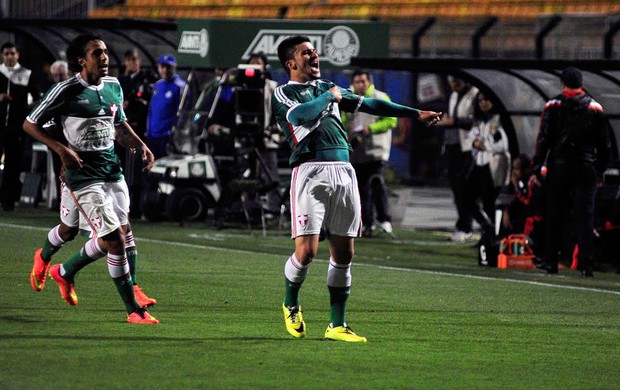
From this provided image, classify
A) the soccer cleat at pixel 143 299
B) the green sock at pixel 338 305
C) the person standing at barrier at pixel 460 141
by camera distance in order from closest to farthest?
the green sock at pixel 338 305 < the soccer cleat at pixel 143 299 < the person standing at barrier at pixel 460 141

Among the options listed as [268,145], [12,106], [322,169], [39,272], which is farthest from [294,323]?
[12,106]

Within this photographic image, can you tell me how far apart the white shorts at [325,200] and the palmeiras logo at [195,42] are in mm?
12804

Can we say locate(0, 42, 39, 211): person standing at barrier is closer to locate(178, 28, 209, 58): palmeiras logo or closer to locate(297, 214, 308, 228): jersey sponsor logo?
locate(178, 28, 209, 58): palmeiras logo

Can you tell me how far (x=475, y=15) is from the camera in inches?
1219

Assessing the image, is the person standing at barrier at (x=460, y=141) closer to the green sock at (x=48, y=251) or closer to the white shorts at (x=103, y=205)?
the green sock at (x=48, y=251)

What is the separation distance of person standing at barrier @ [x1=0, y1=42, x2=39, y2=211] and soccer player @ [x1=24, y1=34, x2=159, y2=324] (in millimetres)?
10239

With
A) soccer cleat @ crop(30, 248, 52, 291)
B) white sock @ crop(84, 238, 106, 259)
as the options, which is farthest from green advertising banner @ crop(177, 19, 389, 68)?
white sock @ crop(84, 238, 106, 259)

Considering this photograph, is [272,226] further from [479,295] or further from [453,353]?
[453,353]

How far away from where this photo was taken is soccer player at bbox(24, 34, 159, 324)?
10.3m

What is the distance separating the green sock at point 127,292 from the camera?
404 inches

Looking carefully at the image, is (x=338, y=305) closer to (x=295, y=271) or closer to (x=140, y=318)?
(x=295, y=271)

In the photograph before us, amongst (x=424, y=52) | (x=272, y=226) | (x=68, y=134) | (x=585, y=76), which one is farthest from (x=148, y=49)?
(x=68, y=134)

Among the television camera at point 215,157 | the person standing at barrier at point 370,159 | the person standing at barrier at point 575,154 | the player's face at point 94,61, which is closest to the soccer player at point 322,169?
the player's face at point 94,61

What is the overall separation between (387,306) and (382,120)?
7576 millimetres
